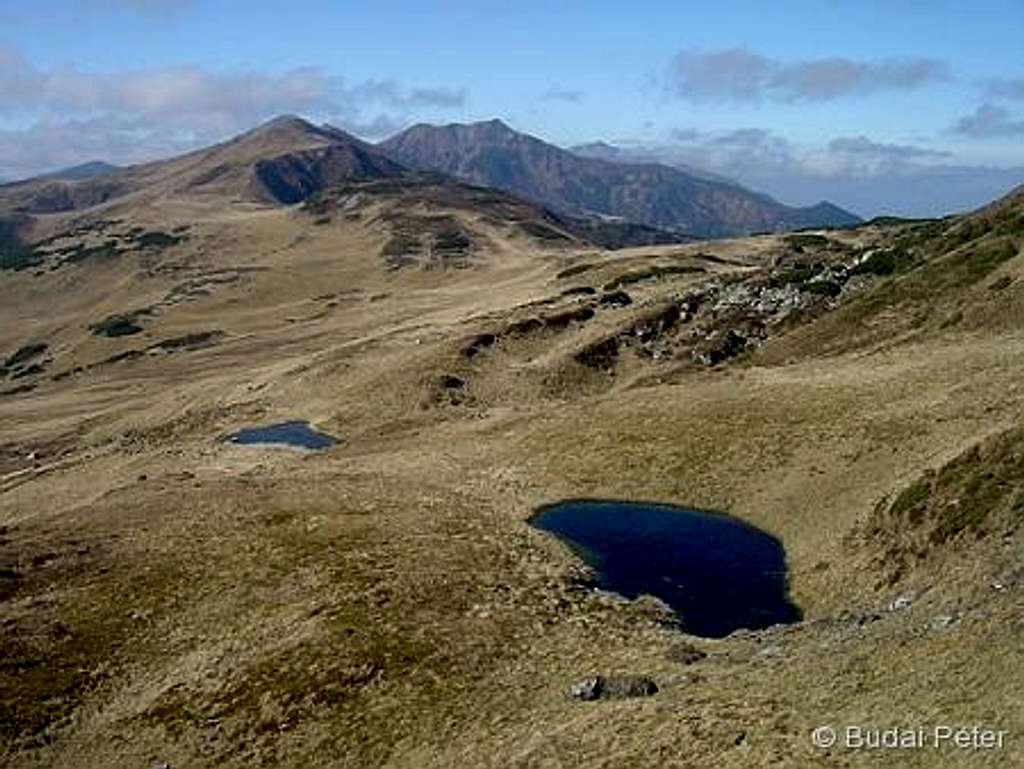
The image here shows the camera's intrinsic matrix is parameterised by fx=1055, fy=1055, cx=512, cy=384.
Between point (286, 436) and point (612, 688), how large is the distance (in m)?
62.2

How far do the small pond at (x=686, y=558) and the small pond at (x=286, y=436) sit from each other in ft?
111

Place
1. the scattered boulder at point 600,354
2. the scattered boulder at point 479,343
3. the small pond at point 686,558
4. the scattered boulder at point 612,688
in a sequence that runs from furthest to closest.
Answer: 1. the scattered boulder at point 479,343
2. the scattered boulder at point 600,354
3. the small pond at point 686,558
4. the scattered boulder at point 612,688

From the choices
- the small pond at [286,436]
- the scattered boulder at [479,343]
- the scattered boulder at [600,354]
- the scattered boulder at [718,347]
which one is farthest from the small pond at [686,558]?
the scattered boulder at [479,343]

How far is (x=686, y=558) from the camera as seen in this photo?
53.1 metres

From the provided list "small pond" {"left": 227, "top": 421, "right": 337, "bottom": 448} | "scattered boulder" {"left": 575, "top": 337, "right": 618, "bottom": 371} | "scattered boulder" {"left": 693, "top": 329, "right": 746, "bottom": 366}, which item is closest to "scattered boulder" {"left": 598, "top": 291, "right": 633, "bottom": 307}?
"scattered boulder" {"left": 575, "top": 337, "right": 618, "bottom": 371}

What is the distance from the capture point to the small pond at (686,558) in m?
46.5

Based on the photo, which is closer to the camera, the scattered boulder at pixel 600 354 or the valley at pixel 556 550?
the valley at pixel 556 550

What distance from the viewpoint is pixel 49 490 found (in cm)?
8581

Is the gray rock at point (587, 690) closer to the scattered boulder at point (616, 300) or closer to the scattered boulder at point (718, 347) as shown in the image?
the scattered boulder at point (718, 347)

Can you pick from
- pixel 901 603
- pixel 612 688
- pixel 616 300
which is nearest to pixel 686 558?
pixel 901 603

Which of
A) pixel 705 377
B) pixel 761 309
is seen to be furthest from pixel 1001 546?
pixel 761 309

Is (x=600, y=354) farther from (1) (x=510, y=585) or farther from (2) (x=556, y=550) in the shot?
(1) (x=510, y=585)

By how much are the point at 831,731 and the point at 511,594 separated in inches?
762

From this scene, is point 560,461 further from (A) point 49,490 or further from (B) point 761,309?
(A) point 49,490
